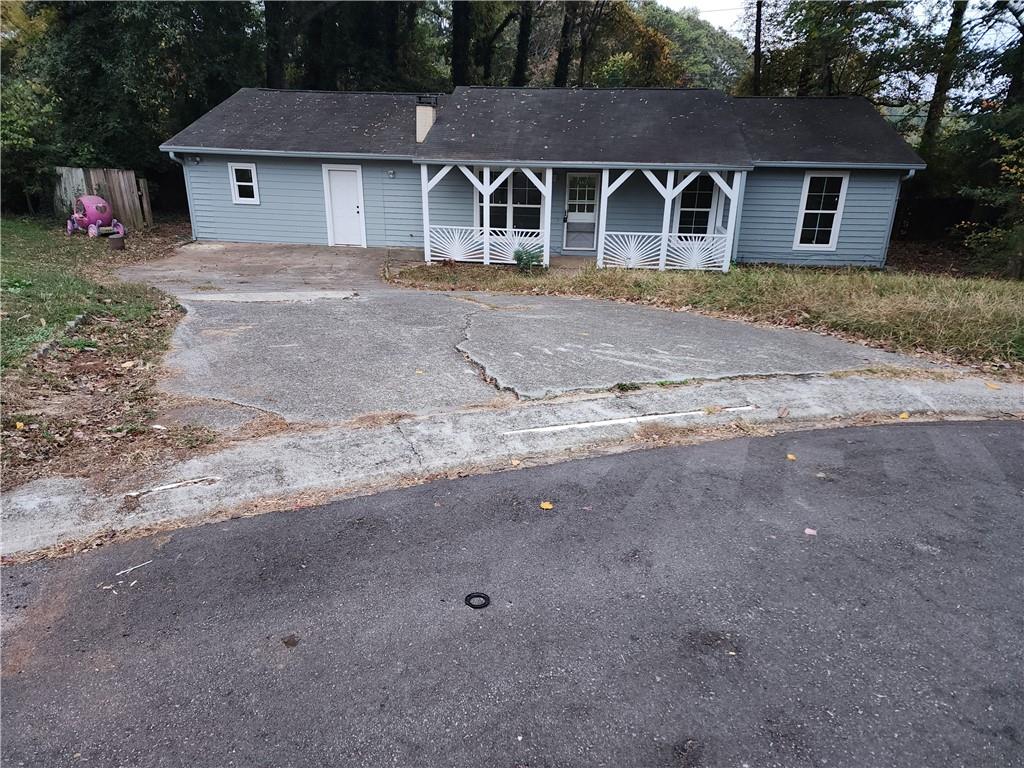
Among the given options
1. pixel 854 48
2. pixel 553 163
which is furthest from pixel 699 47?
pixel 553 163

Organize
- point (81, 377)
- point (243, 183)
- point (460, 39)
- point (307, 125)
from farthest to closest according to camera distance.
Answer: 1. point (460, 39)
2. point (307, 125)
3. point (243, 183)
4. point (81, 377)

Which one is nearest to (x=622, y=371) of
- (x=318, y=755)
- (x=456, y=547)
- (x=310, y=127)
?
(x=456, y=547)

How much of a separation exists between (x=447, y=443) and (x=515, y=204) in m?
11.7

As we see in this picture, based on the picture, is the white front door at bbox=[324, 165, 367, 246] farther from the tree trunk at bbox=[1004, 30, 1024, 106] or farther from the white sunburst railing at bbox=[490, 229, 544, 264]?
the tree trunk at bbox=[1004, 30, 1024, 106]

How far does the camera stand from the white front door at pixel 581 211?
14977 mm

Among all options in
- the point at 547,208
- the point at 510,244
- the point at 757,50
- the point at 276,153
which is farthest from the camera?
the point at 757,50

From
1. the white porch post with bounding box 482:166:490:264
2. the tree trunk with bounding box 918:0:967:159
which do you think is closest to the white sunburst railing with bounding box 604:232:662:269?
the white porch post with bounding box 482:166:490:264

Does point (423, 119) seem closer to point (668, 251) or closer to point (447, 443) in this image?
point (668, 251)

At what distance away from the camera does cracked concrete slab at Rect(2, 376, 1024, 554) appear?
3674 millimetres

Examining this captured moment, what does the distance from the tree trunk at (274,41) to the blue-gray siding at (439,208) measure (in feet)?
28.4

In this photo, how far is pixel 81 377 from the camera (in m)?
5.65

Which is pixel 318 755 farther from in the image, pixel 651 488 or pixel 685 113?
pixel 685 113

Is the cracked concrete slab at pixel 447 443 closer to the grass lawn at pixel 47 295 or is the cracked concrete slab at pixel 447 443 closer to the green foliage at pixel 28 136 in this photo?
the grass lawn at pixel 47 295

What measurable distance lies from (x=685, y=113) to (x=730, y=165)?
3.09 m
